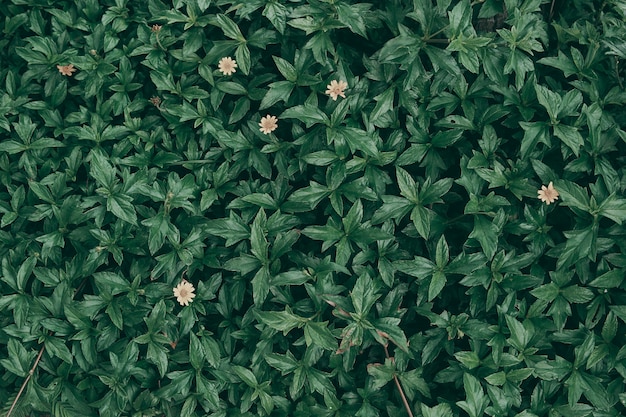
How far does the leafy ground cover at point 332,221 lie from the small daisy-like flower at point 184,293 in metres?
0.02

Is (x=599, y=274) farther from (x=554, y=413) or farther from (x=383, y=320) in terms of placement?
(x=383, y=320)

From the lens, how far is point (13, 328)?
2414 millimetres

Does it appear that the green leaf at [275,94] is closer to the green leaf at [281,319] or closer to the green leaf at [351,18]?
the green leaf at [351,18]

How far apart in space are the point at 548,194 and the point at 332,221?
78 cm

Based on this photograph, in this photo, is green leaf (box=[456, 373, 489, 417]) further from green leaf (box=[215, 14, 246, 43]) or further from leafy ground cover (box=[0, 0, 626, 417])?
green leaf (box=[215, 14, 246, 43])

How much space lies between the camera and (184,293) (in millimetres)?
2357

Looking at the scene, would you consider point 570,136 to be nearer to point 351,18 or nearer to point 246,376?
point 351,18

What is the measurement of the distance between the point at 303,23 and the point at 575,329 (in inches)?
58.5

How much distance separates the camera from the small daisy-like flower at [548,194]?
2281 mm

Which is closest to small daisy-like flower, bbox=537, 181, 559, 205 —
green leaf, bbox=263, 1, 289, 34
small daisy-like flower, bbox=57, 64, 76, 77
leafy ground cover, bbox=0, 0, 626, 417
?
leafy ground cover, bbox=0, 0, 626, 417

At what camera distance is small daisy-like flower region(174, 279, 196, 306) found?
2.35 metres

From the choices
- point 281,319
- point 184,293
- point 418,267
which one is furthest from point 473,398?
point 184,293

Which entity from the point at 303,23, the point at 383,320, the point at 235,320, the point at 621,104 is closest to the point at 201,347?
the point at 235,320

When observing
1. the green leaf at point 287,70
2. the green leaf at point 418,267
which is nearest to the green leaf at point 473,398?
the green leaf at point 418,267
